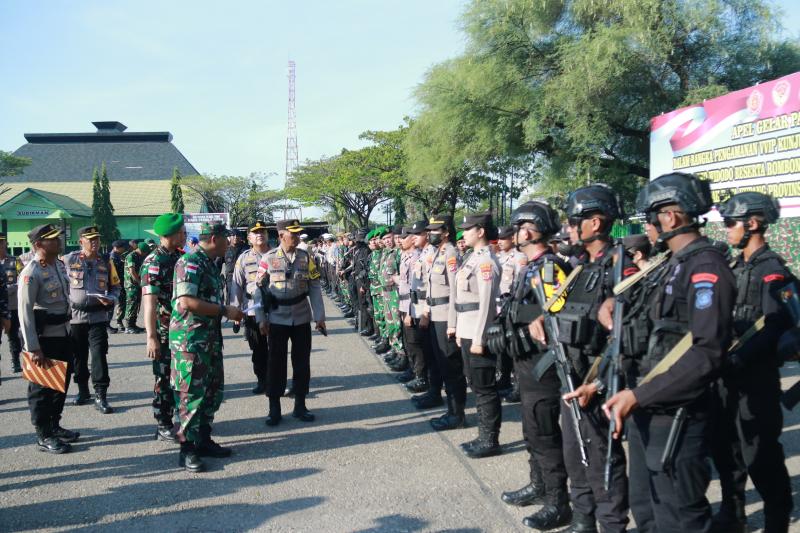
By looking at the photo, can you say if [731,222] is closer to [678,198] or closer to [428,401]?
[678,198]

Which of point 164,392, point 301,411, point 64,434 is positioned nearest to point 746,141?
point 301,411

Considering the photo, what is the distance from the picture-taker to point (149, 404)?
703 cm

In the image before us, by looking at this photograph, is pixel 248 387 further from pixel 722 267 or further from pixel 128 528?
pixel 722 267

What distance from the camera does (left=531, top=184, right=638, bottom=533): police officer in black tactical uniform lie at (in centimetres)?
320

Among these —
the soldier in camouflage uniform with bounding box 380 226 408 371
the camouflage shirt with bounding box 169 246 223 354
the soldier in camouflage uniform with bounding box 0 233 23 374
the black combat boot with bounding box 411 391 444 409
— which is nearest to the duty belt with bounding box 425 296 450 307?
the black combat boot with bounding box 411 391 444 409

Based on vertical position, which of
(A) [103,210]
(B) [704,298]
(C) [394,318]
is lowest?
(C) [394,318]

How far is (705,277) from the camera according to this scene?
242cm

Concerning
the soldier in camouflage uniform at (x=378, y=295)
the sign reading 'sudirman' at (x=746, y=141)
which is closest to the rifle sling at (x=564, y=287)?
the sign reading 'sudirman' at (x=746, y=141)

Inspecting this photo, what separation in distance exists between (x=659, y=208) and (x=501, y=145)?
17596 mm

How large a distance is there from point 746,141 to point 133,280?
11974 millimetres

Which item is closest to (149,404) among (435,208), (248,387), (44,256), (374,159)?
(248,387)

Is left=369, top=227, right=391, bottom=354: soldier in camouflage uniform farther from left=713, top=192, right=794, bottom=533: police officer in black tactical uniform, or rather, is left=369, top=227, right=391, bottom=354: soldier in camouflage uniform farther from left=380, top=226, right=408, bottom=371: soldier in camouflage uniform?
left=713, top=192, right=794, bottom=533: police officer in black tactical uniform

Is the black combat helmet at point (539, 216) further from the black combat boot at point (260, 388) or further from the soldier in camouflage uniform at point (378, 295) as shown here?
the soldier in camouflage uniform at point (378, 295)

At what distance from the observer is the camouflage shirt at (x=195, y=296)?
16.0ft
